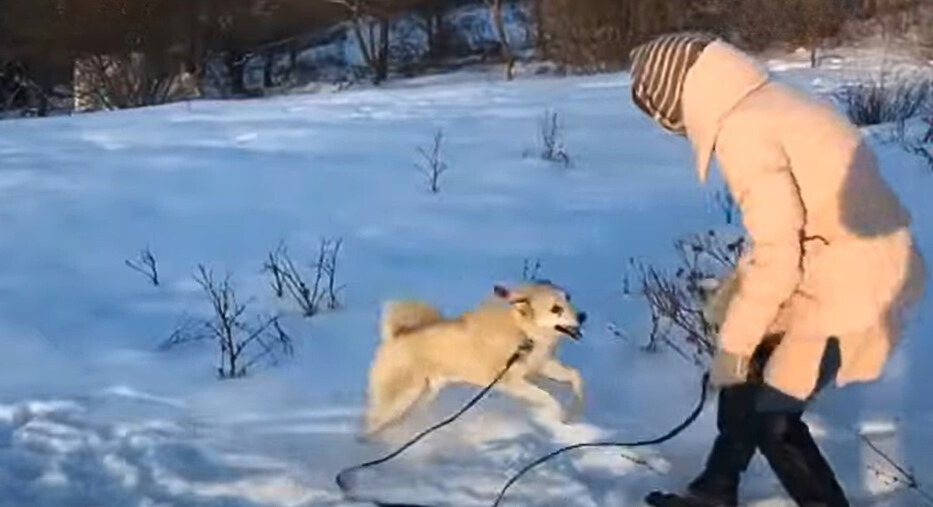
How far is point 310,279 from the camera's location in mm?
6609

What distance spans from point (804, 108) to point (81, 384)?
9.60 ft

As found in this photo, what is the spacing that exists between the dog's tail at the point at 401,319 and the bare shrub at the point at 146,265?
2.56 metres

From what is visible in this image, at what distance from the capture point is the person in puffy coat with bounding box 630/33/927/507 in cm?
326

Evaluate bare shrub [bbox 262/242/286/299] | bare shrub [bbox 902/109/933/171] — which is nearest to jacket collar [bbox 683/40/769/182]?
bare shrub [bbox 262/242/286/299]

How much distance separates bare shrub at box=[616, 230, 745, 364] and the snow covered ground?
0.10 meters

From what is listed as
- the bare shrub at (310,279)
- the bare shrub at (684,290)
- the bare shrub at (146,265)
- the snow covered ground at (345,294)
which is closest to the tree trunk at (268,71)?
the snow covered ground at (345,294)

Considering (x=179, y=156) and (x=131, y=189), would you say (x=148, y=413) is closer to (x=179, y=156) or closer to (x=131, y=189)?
(x=131, y=189)

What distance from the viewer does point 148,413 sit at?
4828 mm

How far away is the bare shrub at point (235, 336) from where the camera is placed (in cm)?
538

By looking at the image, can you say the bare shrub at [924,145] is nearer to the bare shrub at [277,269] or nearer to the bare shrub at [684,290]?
the bare shrub at [684,290]

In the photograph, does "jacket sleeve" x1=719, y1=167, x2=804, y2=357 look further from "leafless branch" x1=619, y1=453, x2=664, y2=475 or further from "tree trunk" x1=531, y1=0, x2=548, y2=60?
"tree trunk" x1=531, y1=0, x2=548, y2=60

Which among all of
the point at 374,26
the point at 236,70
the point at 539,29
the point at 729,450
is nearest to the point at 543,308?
the point at 729,450

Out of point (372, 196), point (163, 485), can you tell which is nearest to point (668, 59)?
point (163, 485)

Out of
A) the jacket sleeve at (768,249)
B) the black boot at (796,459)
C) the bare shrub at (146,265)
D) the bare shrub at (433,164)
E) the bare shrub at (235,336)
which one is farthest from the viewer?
the bare shrub at (433,164)
